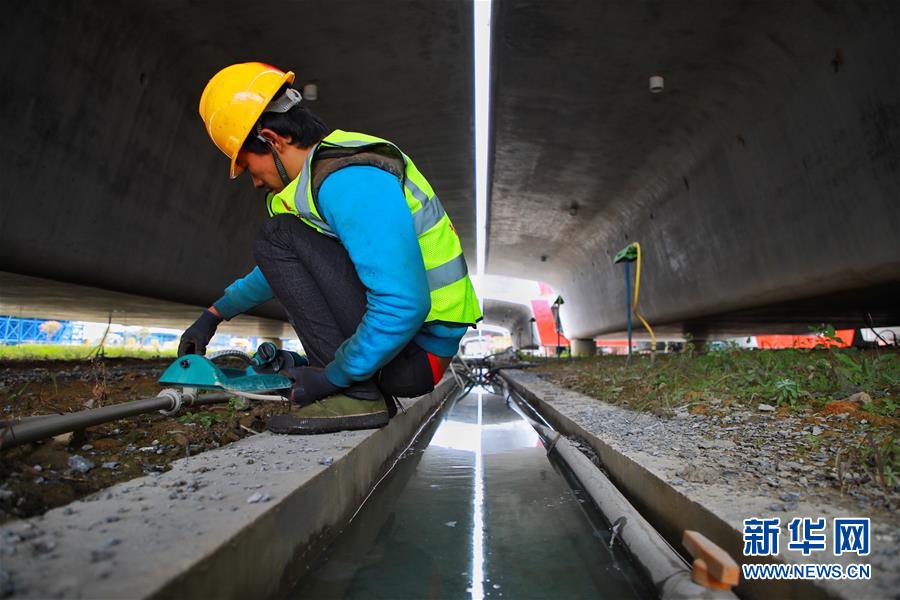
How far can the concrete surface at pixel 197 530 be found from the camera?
0.92m

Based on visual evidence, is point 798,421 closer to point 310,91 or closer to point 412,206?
point 412,206

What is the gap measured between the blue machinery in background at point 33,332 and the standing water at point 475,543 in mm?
17817

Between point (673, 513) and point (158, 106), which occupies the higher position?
point (158, 106)

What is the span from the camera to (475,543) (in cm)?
177

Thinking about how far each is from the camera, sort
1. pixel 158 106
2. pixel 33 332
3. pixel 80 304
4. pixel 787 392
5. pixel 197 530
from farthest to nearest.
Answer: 1. pixel 33 332
2. pixel 80 304
3. pixel 158 106
4. pixel 787 392
5. pixel 197 530

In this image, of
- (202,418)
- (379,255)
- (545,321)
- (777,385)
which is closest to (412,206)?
(379,255)

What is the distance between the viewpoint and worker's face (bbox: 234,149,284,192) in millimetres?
2340

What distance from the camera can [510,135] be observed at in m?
10.2

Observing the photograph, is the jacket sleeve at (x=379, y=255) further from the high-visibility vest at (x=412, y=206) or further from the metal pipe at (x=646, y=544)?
the metal pipe at (x=646, y=544)

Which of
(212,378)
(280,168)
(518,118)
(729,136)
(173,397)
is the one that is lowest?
(173,397)

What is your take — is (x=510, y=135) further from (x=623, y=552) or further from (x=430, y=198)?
(x=623, y=552)

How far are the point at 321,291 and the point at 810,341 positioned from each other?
11.4 metres

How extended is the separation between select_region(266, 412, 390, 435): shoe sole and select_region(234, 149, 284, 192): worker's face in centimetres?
105

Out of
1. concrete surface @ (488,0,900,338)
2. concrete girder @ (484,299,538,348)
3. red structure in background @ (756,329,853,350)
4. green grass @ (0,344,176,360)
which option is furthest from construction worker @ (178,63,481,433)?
concrete girder @ (484,299,538,348)
